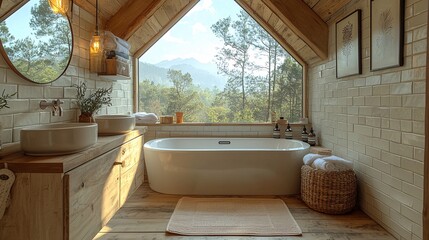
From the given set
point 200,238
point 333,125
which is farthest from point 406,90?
point 200,238

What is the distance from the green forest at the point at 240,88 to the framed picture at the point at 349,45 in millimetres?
1044

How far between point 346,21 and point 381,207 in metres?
1.91

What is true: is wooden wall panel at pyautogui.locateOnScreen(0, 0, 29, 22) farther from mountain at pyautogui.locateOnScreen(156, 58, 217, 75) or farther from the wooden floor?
mountain at pyautogui.locateOnScreen(156, 58, 217, 75)

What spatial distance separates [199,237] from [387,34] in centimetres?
229

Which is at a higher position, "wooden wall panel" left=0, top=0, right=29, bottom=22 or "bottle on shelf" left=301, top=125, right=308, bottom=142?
"wooden wall panel" left=0, top=0, right=29, bottom=22

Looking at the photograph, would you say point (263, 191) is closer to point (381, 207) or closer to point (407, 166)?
point (381, 207)

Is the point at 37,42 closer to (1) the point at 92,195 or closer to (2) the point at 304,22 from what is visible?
(1) the point at 92,195

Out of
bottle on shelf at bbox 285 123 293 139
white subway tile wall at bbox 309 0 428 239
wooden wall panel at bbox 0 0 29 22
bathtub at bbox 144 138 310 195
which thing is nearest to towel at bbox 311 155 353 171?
white subway tile wall at bbox 309 0 428 239

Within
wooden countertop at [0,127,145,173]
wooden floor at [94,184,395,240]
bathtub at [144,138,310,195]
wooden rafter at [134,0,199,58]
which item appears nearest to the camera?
wooden countertop at [0,127,145,173]

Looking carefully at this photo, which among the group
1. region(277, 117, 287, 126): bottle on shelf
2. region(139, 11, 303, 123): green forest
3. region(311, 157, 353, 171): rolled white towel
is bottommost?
region(311, 157, 353, 171): rolled white towel

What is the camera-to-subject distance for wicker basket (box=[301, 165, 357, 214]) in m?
2.44

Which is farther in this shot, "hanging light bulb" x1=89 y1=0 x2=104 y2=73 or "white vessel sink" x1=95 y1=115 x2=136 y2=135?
"hanging light bulb" x1=89 y1=0 x2=104 y2=73

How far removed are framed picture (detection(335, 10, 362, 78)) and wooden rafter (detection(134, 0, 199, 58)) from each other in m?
2.00

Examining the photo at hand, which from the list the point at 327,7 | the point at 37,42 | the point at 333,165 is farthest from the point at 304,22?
the point at 37,42
